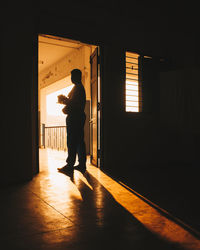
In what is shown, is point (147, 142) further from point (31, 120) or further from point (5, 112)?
point (5, 112)

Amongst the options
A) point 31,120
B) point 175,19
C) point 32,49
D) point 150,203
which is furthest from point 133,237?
point 175,19

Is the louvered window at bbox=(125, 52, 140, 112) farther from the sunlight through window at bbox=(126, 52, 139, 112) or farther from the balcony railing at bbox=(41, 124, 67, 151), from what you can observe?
the balcony railing at bbox=(41, 124, 67, 151)

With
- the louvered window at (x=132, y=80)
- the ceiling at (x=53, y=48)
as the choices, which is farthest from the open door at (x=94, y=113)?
the ceiling at (x=53, y=48)

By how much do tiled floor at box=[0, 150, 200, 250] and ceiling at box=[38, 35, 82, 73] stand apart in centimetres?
471

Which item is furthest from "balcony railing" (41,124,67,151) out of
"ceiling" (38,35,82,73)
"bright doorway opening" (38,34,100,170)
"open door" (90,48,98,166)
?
"open door" (90,48,98,166)

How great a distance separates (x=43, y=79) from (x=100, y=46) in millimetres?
6357

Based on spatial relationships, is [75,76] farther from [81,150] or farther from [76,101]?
[81,150]

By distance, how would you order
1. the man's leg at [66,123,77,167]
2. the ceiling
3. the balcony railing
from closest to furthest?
the man's leg at [66,123,77,167]
the ceiling
the balcony railing

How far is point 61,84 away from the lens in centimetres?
833

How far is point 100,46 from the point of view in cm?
378

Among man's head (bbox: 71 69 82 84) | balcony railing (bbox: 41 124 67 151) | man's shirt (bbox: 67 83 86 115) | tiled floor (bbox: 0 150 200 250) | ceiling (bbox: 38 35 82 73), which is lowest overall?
tiled floor (bbox: 0 150 200 250)

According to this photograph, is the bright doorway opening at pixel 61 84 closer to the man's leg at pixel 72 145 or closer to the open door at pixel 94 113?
the open door at pixel 94 113

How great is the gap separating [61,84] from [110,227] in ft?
23.9

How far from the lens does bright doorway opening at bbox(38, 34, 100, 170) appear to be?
3.99m
